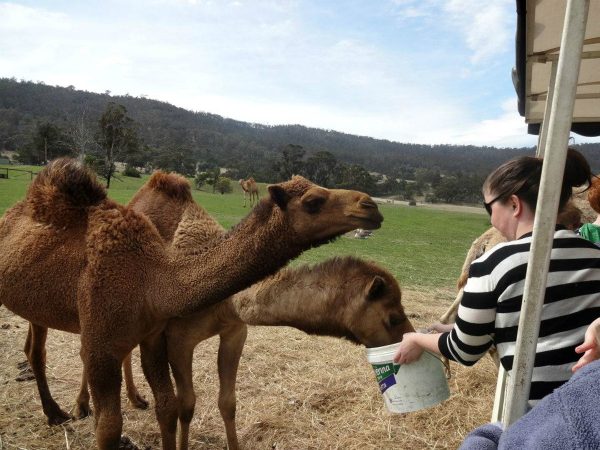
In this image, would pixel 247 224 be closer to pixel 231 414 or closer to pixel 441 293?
pixel 231 414

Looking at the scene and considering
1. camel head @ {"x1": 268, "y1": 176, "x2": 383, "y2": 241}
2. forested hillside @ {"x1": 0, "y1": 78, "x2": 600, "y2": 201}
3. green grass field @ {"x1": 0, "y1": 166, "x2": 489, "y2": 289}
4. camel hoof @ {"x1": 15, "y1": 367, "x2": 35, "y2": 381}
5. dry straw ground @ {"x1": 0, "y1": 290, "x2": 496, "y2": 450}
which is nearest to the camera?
camel head @ {"x1": 268, "y1": 176, "x2": 383, "y2": 241}

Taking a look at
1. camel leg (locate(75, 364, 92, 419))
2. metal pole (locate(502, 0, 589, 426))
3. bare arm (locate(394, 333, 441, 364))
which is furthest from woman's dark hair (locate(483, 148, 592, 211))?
camel leg (locate(75, 364, 92, 419))

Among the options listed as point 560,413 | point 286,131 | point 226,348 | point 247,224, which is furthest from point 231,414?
point 286,131

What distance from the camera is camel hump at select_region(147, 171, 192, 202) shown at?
440 cm

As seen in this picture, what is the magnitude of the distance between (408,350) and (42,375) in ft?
12.8

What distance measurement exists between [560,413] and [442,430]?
3.88 meters

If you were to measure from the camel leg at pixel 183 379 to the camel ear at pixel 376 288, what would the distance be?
61.3 inches

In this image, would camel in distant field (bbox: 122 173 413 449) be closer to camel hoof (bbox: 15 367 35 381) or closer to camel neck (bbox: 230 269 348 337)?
camel neck (bbox: 230 269 348 337)

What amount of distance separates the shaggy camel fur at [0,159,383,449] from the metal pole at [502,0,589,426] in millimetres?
1525

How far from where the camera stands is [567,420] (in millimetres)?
849

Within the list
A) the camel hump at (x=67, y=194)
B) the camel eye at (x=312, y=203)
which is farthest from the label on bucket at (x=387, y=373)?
the camel hump at (x=67, y=194)

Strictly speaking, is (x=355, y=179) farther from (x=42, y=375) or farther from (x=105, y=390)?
(x=105, y=390)

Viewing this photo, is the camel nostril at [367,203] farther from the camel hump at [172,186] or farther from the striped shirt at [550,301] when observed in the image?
the camel hump at [172,186]

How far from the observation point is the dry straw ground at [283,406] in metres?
4.20
